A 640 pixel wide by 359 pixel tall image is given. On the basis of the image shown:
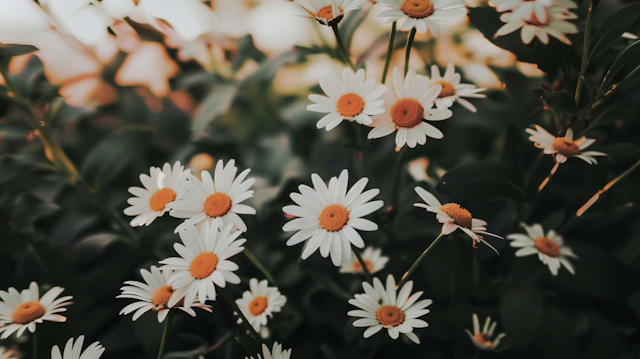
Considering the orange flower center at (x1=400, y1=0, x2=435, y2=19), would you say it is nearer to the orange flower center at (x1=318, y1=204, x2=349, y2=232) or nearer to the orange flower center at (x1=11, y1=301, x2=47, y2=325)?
the orange flower center at (x1=318, y1=204, x2=349, y2=232)

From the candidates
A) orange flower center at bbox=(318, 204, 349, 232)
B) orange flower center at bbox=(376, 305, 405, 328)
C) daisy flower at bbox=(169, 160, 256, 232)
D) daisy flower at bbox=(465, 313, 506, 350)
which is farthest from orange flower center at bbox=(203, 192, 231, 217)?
daisy flower at bbox=(465, 313, 506, 350)

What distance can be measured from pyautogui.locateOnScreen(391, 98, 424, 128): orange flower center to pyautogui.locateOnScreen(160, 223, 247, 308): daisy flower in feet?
0.74

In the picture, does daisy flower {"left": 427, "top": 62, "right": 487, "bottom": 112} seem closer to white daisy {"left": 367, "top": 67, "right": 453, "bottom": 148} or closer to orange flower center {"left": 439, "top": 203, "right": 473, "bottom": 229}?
white daisy {"left": 367, "top": 67, "right": 453, "bottom": 148}

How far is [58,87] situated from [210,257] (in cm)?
81

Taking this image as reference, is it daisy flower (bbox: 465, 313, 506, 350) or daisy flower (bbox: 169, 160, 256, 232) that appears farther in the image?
daisy flower (bbox: 465, 313, 506, 350)

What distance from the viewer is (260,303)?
1.72ft

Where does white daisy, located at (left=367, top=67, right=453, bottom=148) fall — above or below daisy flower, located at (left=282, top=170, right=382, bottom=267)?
above

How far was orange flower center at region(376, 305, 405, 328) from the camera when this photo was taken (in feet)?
1.44

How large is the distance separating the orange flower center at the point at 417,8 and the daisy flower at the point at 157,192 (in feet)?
1.05

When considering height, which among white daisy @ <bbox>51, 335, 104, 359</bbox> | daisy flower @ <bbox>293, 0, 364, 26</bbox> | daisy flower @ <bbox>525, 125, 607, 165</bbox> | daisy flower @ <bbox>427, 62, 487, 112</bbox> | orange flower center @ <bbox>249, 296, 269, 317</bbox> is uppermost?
daisy flower @ <bbox>293, 0, 364, 26</bbox>

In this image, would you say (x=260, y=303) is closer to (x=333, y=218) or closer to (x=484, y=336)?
(x=333, y=218)

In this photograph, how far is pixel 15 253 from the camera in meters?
0.75

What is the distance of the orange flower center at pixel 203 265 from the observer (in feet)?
1.31

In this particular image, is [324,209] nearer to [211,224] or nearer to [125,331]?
[211,224]
